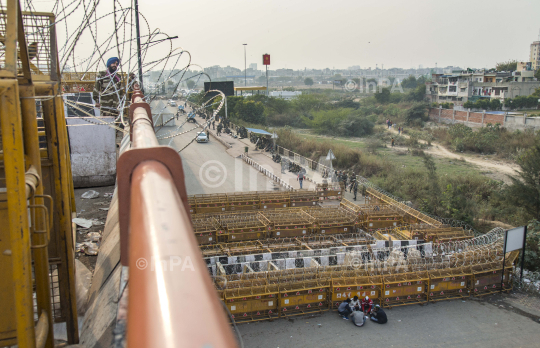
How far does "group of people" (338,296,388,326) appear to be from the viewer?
9413 mm

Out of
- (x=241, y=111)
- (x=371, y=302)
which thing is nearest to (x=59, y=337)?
(x=371, y=302)

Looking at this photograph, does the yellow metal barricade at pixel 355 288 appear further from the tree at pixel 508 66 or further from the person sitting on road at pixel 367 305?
the tree at pixel 508 66

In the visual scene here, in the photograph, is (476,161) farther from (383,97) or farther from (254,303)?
(383,97)

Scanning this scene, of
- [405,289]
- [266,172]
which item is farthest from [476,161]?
[405,289]

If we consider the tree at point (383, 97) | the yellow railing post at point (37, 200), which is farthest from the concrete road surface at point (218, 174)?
the tree at point (383, 97)

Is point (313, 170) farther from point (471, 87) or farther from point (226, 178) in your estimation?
point (471, 87)

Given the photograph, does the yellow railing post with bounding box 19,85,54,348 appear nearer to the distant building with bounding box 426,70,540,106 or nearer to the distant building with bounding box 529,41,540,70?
the distant building with bounding box 426,70,540,106

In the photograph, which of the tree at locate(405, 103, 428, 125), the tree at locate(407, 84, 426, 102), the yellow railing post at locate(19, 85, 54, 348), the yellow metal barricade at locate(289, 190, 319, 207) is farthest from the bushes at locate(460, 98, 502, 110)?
the yellow railing post at locate(19, 85, 54, 348)

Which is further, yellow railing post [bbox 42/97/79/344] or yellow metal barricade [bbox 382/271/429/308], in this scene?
yellow metal barricade [bbox 382/271/429/308]

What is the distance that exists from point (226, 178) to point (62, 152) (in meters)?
20.0

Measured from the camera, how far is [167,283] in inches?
23.4

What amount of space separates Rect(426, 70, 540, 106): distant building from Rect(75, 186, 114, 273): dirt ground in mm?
64917

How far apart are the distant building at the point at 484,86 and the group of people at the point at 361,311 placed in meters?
62.6

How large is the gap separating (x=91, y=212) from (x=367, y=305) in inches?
274
